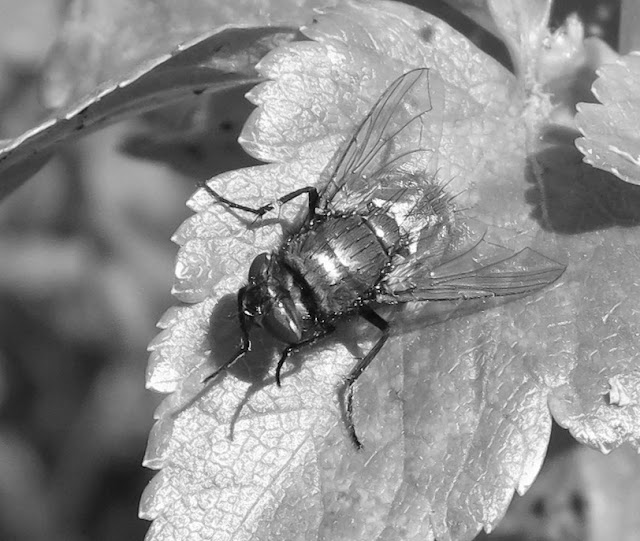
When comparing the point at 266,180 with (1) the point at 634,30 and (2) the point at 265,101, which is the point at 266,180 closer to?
(2) the point at 265,101

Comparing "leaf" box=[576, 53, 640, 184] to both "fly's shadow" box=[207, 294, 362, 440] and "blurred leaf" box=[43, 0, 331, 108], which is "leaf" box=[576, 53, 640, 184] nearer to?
"fly's shadow" box=[207, 294, 362, 440]

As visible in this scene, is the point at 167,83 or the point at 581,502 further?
the point at 581,502

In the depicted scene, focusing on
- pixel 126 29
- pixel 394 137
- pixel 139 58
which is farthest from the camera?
pixel 126 29

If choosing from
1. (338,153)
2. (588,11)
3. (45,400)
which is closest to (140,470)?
(45,400)

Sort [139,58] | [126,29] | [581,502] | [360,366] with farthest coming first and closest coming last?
[581,502] < [126,29] < [139,58] < [360,366]

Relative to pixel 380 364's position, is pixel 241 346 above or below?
above

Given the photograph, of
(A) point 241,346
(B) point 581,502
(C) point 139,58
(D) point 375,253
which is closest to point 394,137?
(D) point 375,253

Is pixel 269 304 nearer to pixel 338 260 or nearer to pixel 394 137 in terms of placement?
pixel 338 260

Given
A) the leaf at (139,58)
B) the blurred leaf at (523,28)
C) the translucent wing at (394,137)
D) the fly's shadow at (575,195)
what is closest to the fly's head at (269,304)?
the translucent wing at (394,137)
